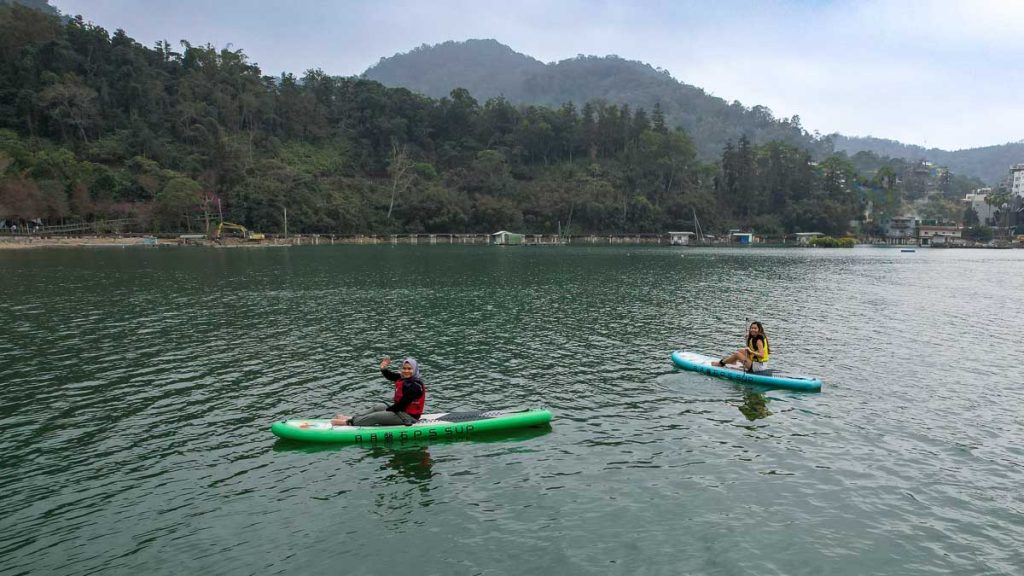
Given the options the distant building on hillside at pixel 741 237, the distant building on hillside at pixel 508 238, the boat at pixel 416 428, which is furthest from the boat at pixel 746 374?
the distant building on hillside at pixel 741 237

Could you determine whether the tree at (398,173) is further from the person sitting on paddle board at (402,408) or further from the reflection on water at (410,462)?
the reflection on water at (410,462)

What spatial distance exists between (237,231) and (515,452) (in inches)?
4415

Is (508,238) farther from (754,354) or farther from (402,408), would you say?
(402,408)

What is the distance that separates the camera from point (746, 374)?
2194cm

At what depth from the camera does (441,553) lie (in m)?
11.0

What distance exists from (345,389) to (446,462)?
7452mm

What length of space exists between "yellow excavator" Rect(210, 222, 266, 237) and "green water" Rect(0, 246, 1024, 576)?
76.7 meters

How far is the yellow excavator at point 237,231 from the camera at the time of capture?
4262 inches

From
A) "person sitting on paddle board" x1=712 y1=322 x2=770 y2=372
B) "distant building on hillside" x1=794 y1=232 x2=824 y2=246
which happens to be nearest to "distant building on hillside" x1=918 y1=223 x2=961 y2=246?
"distant building on hillside" x1=794 y1=232 x2=824 y2=246

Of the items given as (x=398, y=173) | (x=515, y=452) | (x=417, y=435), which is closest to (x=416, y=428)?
(x=417, y=435)

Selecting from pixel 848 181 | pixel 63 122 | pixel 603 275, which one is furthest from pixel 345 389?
pixel 848 181

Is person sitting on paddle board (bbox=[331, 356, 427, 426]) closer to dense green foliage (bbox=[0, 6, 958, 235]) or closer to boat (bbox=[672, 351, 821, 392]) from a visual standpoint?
boat (bbox=[672, 351, 821, 392])

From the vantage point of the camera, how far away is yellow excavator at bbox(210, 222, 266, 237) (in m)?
108

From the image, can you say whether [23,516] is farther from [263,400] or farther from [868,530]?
[868,530]
